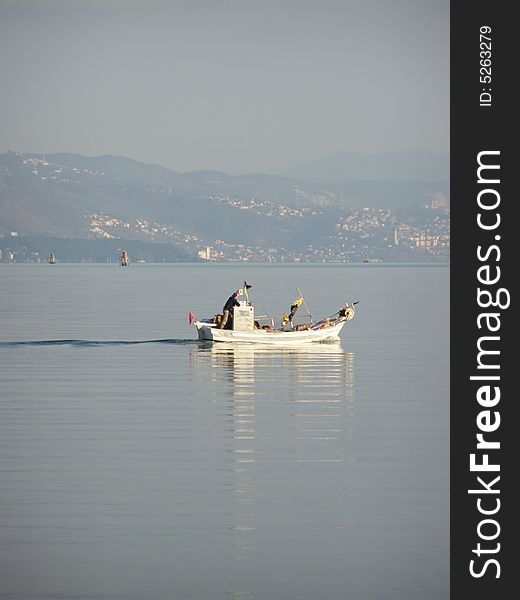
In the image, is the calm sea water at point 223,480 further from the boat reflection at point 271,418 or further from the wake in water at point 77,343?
the wake in water at point 77,343

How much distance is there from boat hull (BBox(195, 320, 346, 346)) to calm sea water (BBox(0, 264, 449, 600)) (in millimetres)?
7109

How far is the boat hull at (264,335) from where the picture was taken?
56.3 meters

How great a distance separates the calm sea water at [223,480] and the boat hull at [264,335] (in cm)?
711

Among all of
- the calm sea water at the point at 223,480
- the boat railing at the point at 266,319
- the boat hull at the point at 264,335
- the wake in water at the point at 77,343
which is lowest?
the calm sea water at the point at 223,480

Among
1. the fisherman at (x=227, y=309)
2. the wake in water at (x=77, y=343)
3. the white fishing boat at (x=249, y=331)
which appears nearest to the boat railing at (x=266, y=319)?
the white fishing boat at (x=249, y=331)

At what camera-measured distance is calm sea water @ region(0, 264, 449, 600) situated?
727 inches

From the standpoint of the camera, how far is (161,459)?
87.7ft

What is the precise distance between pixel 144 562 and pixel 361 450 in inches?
380

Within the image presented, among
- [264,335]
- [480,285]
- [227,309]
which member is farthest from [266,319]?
[480,285]

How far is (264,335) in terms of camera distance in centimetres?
5634

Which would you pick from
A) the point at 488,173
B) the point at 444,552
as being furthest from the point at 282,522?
the point at 488,173

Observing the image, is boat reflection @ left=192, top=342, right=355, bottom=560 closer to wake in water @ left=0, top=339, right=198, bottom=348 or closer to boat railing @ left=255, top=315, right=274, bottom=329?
boat railing @ left=255, top=315, right=274, bottom=329

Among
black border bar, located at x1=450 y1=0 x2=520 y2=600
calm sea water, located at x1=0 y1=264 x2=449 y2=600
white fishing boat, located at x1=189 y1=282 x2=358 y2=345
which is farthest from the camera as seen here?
white fishing boat, located at x1=189 y1=282 x2=358 y2=345

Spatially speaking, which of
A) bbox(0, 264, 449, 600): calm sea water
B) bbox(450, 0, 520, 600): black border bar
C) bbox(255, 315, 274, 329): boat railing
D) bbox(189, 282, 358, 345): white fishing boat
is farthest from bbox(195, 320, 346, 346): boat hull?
bbox(450, 0, 520, 600): black border bar
